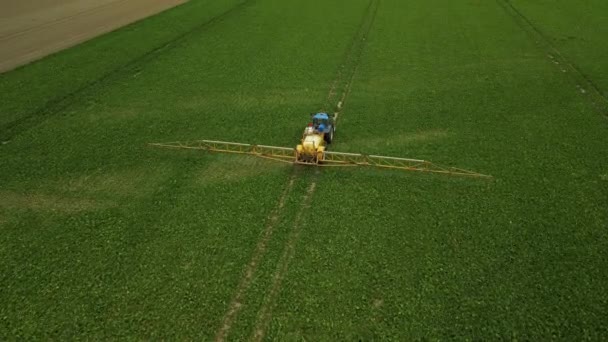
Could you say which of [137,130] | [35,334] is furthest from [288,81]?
[35,334]

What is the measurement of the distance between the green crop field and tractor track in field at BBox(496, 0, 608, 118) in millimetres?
279

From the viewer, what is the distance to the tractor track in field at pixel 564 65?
2624 cm

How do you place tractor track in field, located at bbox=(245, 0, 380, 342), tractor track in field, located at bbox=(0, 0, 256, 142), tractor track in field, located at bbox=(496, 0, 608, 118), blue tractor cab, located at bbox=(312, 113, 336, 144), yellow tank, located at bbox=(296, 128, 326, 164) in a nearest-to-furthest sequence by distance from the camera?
tractor track in field, located at bbox=(245, 0, 380, 342), yellow tank, located at bbox=(296, 128, 326, 164), blue tractor cab, located at bbox=(312, 113, 336, 144), tractor track in field, located at bbox=(0, 0, 256, 142), tractor track in field, located at bbox=(496, 0, 608, 118)

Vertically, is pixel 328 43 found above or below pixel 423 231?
above

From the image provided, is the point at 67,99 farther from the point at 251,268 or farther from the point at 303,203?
the point at 251,268

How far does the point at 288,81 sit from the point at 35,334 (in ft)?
70.6

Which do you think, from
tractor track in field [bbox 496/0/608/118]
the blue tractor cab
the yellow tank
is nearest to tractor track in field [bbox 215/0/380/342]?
the yellow tank

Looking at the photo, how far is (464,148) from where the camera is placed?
2116 centimetres

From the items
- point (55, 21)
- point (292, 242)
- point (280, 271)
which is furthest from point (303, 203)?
point (55, 21)

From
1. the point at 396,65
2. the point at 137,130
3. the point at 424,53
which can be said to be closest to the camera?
the point at 137,130

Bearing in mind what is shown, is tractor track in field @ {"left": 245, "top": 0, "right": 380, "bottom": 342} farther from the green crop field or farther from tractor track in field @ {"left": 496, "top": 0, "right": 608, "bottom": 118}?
tractor track in field @ {"left": 496, "top": 0, "right": 608, "bottom": 118}

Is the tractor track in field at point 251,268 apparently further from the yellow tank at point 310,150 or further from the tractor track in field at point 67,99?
the tractor track in field at point 67,99

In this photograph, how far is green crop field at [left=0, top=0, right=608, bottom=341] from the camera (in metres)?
12.9

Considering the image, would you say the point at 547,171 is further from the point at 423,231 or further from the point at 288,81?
the point at 288,81
